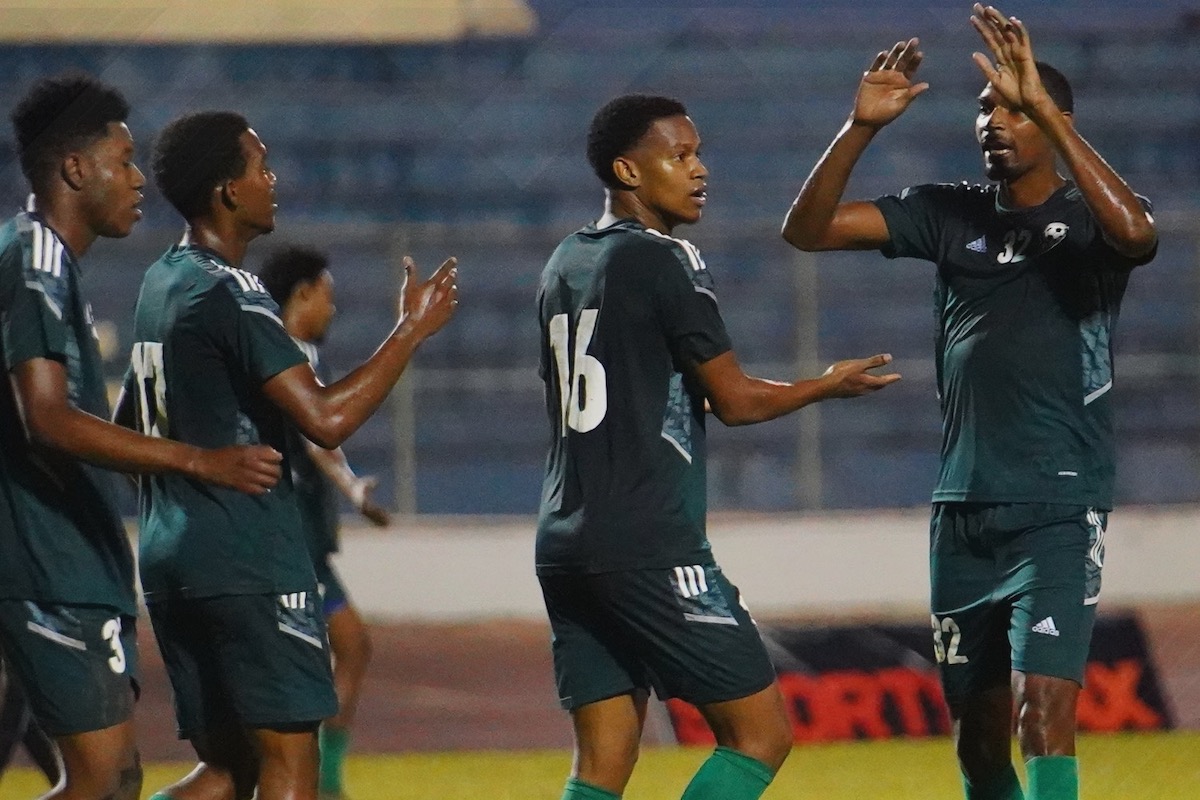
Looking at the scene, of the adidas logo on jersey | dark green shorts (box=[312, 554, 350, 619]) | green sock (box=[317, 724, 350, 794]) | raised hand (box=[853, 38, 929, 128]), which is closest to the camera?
the adidas logo on jersey

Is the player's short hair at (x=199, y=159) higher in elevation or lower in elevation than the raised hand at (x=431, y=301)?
higher

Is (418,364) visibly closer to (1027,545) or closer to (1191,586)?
(1191,586)

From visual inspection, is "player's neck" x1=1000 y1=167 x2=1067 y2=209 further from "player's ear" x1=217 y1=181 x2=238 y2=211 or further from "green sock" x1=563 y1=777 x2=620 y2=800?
"player's ear" x1=217 y1=181 x2=238 y2=211

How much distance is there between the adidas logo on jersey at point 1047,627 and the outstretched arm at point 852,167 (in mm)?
1096

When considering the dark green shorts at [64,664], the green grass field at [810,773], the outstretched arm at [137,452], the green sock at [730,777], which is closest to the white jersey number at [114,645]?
the dark green shorts at [64,664]

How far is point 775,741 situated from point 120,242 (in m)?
6.77

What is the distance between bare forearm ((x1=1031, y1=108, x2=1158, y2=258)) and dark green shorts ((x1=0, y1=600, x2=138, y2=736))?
244cm

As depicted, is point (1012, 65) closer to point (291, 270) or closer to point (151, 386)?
point (151, 386)

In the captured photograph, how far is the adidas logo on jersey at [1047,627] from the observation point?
4.73m

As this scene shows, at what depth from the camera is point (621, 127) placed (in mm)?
4590

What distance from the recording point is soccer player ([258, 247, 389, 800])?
6961 millimetres

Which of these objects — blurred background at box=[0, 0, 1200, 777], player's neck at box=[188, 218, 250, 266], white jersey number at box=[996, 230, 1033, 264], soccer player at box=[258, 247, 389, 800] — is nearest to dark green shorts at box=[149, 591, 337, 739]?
player's neck at box=[188, 218, 250, 266]

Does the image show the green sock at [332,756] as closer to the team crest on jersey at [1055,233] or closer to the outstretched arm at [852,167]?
the outstretched arm at [852,167]

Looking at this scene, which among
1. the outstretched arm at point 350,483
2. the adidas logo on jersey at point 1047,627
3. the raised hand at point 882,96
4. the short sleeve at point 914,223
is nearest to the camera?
the adidas logo on jersey at point 1047,627
